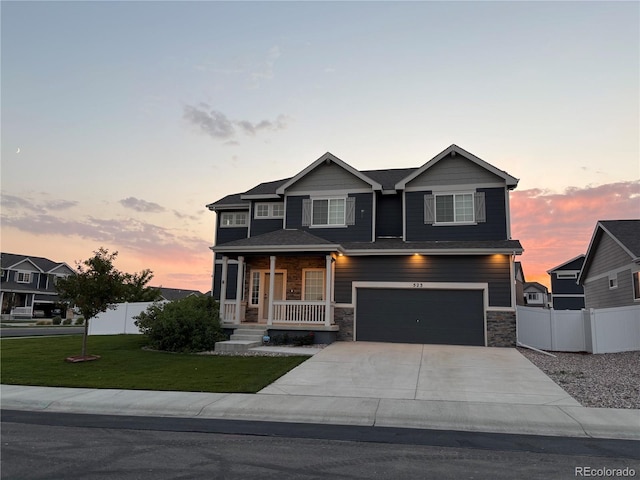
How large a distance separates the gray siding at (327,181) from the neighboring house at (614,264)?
12385 mm

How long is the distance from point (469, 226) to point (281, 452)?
48.0 ft

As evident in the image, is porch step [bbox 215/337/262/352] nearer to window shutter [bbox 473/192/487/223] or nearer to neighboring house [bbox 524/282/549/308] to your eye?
window shutter [bbox 473/192/487/223]

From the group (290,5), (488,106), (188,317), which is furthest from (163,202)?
(488,106)

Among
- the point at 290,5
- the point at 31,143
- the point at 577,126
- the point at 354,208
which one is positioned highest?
the point at 290,5

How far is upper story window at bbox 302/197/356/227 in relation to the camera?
66.4ft

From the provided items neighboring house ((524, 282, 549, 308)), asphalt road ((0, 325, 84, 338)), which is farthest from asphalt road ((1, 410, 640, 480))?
neighboring house ((524, 282, 549, 308))

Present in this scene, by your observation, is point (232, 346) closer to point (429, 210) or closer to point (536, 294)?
point (429, 210)

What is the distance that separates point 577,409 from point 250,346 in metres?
10.8

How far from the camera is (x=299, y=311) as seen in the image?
1833 centimetres

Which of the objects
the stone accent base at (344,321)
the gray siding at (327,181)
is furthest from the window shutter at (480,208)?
the stone accent base at (344,321)

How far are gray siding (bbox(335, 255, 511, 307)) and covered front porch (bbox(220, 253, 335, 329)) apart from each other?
701 mm

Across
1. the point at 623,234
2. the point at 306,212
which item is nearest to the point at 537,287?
the point at 623,234

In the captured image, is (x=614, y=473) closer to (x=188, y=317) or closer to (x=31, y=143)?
(x=188, y=317)

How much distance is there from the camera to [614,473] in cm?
542
